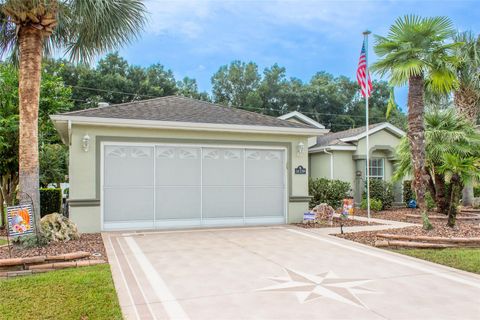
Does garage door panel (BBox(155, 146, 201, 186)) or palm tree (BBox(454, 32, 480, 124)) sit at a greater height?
palm tree (BBox(454, 32, 480, 124))

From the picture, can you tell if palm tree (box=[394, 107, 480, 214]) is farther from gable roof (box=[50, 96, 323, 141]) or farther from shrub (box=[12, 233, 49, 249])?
shrub (box=[12, 233, 49, 249])

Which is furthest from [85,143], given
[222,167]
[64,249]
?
[222,167]

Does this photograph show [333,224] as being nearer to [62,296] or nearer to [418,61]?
[418,61]

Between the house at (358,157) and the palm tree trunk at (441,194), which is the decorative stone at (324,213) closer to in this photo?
the palm tree trunk at (441,194)

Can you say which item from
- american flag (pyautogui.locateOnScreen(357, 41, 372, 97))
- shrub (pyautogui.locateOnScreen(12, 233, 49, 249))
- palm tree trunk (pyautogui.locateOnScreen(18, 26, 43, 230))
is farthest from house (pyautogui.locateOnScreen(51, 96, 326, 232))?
american flag (pyautogui.locateOnScreen(357, 41, 372, 97))

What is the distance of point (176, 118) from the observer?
1139cm

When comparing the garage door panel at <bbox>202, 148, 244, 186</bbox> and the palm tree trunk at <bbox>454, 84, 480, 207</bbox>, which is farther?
the palm tree trunk at <bbox>454, 84, 480, 207</bbox>

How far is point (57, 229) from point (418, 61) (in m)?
9.51

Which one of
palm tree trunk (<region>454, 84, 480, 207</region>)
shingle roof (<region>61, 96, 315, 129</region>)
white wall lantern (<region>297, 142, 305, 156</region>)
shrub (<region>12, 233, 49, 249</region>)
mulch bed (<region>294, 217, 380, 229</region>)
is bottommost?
mulch bed (<region>294, 217, 380, 229</region>)

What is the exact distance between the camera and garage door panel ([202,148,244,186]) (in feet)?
38.8

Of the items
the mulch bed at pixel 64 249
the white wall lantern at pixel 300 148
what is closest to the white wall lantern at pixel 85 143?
the mulch bed at pixel 64 249

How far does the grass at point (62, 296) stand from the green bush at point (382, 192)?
13.5m

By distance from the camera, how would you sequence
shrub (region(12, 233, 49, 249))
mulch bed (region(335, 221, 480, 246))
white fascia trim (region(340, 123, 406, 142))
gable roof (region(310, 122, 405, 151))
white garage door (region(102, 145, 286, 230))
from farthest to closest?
white fascia trim (region(340, 123, 406, 142))
gable roof (region(310, 122, 405, 151))
white garage door (region(102, 145, 286, 230))
mulch bed (region(335, 221, 480, 246))
shrub (region(12, 233, 49, 249))

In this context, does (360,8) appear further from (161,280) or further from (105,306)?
(105,306)
